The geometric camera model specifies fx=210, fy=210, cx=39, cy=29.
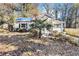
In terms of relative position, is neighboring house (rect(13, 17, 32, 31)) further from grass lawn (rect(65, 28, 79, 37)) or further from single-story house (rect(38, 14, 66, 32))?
grass lawn (rect(65, 28, 79, 37))

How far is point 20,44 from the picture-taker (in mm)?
1709

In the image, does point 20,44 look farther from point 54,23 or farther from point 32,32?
point 54,23

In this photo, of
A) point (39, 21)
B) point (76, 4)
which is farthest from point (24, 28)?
point (76, 4)

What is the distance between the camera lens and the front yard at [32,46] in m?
1.69

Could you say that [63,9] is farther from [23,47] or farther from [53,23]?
[23,47]

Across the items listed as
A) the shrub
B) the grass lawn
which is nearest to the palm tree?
the shrub

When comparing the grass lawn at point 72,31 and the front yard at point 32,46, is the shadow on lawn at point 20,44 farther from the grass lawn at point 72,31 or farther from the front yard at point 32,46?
the grass lawn at point 72,31

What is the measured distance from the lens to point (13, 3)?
1721 mm

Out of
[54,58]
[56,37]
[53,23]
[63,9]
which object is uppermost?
[63,9]

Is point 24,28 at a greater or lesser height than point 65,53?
greater

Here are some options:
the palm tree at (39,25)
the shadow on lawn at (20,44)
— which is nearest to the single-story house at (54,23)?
the palm tree at (39,25)

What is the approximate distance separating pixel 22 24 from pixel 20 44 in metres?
0.16

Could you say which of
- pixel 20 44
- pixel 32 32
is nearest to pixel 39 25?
pixel 32 32

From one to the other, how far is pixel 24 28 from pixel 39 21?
136 mm
